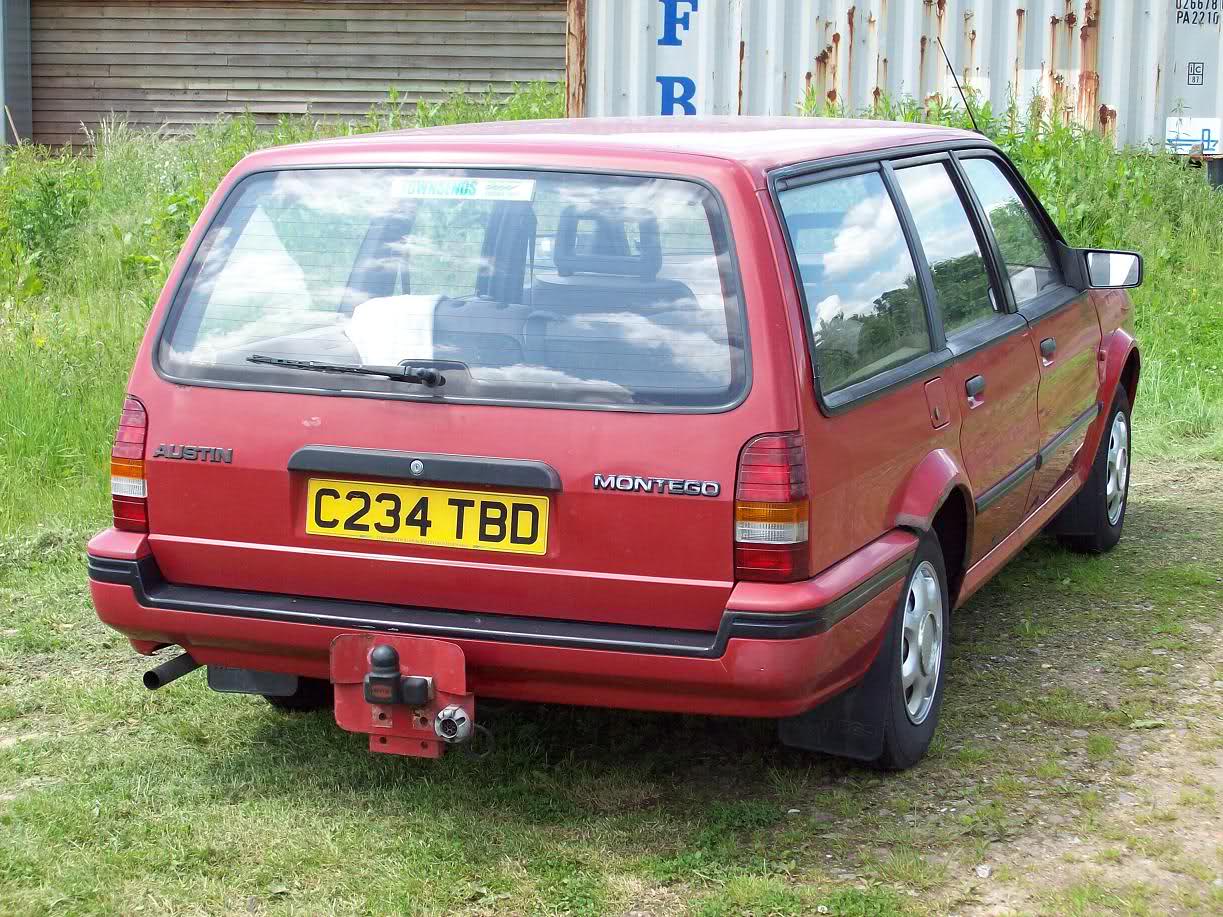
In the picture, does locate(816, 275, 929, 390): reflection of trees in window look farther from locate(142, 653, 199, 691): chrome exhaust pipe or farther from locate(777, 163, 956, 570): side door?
locate(142, 653, 199, 691): chrome exhaust pipe

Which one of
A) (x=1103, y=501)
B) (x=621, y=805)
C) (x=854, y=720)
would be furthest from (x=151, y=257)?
(x=854, y=720)

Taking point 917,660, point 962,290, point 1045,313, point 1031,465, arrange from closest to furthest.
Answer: point 917,660, point 962,290, point 1031,465, point 1045,313

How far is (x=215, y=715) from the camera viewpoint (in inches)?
179

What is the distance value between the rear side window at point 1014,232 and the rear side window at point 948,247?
244 mm

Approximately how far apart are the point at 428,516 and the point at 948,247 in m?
1.92

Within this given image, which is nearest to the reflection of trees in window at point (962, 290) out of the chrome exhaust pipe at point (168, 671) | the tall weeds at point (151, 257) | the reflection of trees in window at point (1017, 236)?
the reflection of trees in window at point (1017, 236)

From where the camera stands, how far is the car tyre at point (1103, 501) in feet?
19.9

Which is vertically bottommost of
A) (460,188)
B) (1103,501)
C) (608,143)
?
(1103,501)

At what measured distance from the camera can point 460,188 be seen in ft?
12.0

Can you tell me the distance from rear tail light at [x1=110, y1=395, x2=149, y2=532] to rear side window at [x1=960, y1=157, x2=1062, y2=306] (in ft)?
8.83

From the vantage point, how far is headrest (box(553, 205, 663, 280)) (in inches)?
136

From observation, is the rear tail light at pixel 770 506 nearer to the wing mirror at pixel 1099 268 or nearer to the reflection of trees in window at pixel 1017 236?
the reflection of trees in window at pixel 1017 236

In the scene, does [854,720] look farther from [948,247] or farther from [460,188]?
[460,188]

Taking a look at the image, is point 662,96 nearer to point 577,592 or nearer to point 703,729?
point 703,729
